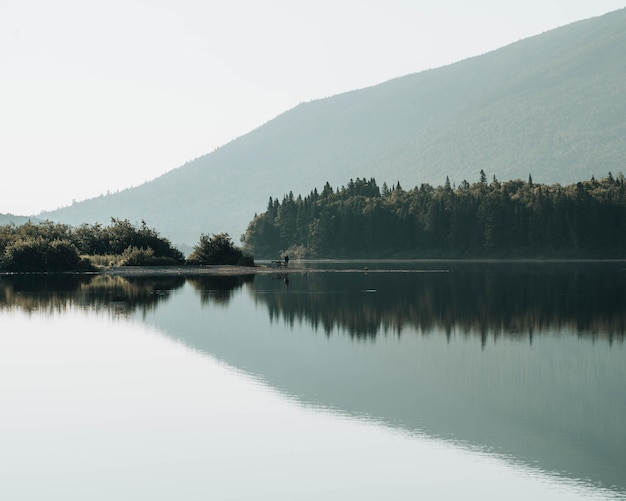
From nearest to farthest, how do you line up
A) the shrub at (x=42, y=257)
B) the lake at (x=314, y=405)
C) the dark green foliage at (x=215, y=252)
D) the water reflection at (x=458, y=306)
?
the lake at (x=314, y=405) < the water reflection at (x=458, y=306) < the shrub at (x=42, y=257) < the dark green foliage at (x=215, y=252)

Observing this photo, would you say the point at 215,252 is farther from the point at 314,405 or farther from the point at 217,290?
the point at 314,405

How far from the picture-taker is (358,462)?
21016mm

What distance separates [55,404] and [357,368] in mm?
10257

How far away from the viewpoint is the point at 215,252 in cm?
11812

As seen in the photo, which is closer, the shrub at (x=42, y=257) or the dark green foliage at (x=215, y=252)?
the shrub at (x=42, y=257)

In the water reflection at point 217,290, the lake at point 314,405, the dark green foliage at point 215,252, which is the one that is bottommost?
A: the lake at point 314,405

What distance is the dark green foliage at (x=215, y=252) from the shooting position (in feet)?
384

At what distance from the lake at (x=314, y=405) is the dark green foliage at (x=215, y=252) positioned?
211 ft

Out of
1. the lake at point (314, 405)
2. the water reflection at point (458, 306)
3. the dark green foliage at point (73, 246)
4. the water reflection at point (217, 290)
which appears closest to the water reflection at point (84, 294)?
the water reflection at point (217, 290)

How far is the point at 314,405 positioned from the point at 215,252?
302ft

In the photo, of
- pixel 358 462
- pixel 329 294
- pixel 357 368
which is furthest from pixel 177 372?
pixel 329 294

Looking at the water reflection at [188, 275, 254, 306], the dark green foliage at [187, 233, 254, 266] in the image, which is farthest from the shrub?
the water reflection at [188, 275, 254, 306]

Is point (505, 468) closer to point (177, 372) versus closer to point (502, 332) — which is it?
point (177, 372)

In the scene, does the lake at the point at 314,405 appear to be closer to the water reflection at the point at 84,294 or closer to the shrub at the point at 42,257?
the water reflection at the point at 84,294
